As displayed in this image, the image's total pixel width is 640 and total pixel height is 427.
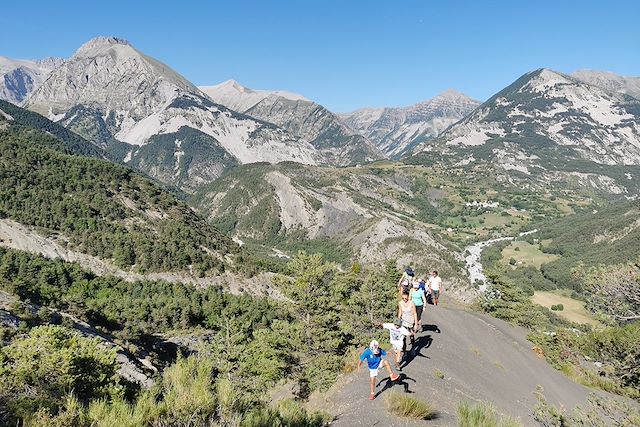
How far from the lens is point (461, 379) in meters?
26.3

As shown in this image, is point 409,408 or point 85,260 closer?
point 409,408

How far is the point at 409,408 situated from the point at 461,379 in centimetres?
A: 973

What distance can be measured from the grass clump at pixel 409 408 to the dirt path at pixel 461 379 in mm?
303

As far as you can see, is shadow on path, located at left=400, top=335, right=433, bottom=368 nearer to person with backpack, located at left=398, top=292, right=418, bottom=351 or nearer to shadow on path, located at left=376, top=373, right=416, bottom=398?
shadow on path, located at left=376, top=373, right=416, bottom=398

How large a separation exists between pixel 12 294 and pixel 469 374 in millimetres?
62987

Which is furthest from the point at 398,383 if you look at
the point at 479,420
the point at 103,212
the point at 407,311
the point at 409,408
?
the point at 103,212

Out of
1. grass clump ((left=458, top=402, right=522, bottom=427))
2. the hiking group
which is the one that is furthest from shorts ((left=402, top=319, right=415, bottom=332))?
grass clump ((left=458, top=402, right=522, bottom=427))

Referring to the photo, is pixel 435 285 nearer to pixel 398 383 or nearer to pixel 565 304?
pixel 398 383

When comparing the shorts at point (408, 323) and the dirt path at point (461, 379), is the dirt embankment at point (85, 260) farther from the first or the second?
the shorts at point (408, 323)

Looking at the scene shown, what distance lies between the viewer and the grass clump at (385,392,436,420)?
18.0 meters

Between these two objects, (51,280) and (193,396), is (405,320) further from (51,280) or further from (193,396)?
(51,280)

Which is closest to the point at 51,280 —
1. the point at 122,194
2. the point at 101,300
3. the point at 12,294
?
the point at 101,300

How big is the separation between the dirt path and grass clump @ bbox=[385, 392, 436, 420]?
303 millimetres

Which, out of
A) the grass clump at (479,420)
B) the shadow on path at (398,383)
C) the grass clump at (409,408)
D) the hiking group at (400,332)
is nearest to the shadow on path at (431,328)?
the hiking group at (400,332)
